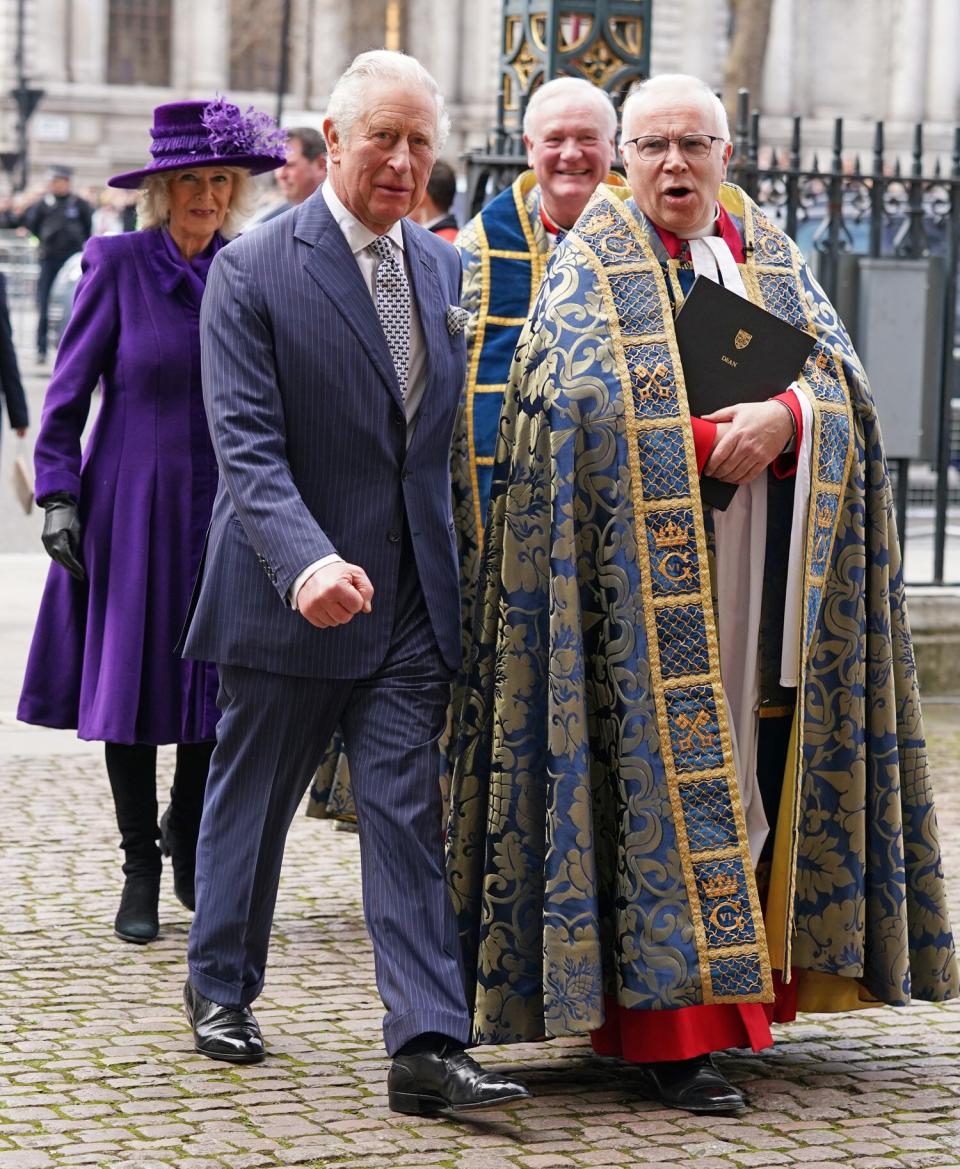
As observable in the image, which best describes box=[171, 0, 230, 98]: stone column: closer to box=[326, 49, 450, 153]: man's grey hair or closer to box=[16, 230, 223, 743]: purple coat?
box=[16, 230, 223, 743]: purple coat

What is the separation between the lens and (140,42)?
6328cm

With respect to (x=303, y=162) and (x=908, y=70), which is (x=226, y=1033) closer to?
(x=303, y=162)

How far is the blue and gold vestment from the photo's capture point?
4.31 m

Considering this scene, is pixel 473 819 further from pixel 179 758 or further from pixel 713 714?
pixel 179 758

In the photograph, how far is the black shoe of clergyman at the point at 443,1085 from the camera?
427 centimetres

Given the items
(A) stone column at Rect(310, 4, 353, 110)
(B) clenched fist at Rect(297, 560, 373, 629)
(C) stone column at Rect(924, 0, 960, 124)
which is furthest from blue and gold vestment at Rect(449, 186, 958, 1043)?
(C) stone column at Rect(924, 0, 960, 124)

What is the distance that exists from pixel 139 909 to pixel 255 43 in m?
59.2

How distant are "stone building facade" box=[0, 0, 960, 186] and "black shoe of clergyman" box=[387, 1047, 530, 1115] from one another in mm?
53411

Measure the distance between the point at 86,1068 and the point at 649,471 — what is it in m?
1.57

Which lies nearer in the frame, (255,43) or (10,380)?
(10,380)

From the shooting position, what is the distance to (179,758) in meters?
5.88

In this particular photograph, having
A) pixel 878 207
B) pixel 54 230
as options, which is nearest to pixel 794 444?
pixel 878 207

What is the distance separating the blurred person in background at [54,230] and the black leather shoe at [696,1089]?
2062 centimetres

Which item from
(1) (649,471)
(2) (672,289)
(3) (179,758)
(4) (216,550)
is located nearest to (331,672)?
(4) (216,550)
